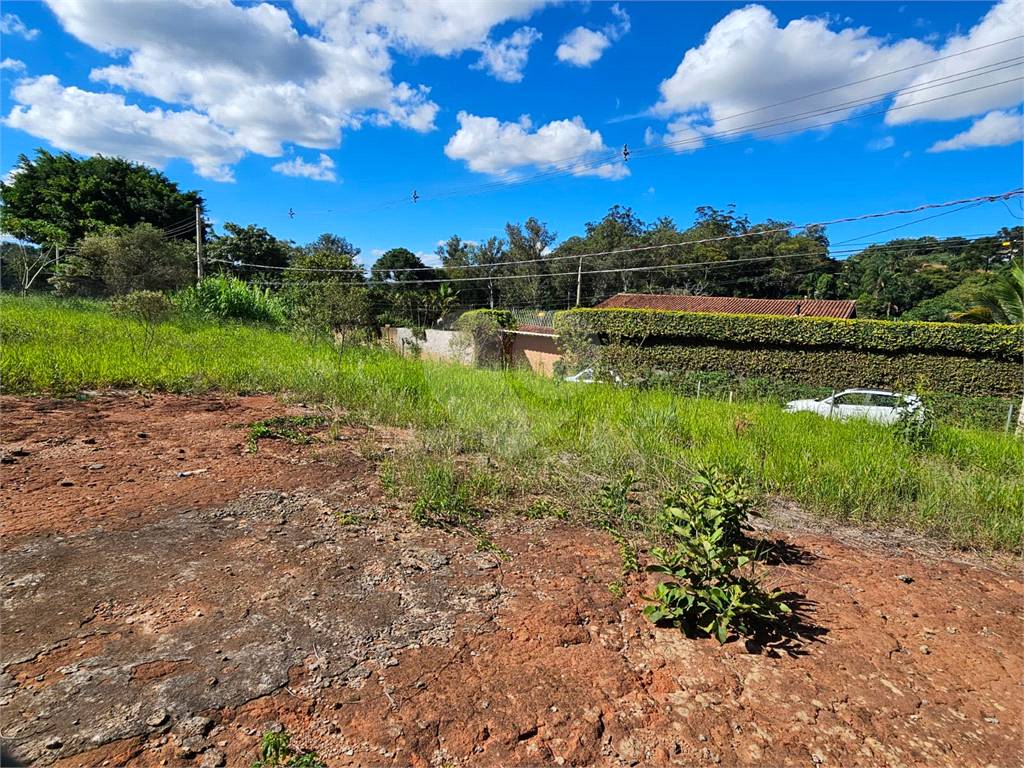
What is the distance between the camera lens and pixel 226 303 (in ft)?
51.6

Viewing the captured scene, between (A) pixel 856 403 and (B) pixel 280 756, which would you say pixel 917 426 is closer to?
(A) pixel 856 403

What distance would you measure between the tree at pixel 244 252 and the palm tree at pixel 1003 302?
2974cm

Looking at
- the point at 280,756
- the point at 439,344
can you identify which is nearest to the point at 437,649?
the point at 280,756

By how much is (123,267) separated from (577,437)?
19533mm

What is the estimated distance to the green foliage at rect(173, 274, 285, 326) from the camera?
15220 millimetres

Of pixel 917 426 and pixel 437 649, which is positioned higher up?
pixel 917 426

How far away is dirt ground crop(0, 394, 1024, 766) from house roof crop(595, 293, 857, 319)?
61.2ft

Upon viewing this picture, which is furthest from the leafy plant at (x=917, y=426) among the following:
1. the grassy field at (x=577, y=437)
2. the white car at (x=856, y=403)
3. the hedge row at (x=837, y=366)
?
the hedge row at (x=837, y=366)

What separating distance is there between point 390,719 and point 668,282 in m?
37.5

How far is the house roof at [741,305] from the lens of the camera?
70.8ft

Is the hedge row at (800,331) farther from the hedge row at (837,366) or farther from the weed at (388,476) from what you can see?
the weed at (388,476)

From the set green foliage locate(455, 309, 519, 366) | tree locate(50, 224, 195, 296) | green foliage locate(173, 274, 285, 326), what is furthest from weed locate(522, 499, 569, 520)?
tree locate(50, 224, 195, 296)

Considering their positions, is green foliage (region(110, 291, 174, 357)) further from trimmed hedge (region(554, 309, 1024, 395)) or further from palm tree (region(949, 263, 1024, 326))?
palm tree (region(949, 263, 1024, 326))

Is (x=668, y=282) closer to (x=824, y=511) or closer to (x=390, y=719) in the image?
(x=824, y=511)
